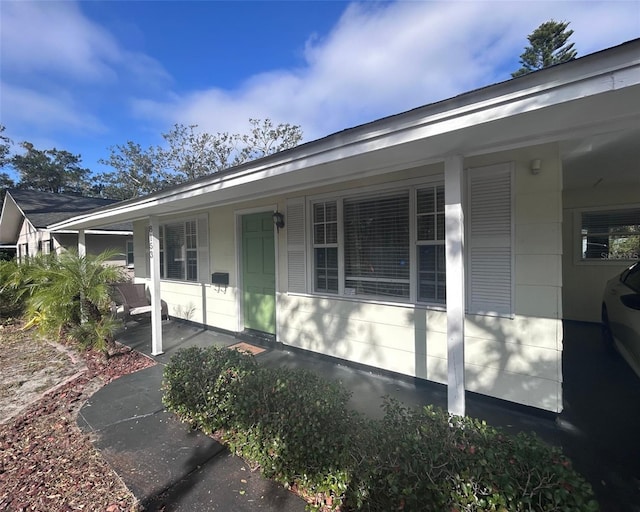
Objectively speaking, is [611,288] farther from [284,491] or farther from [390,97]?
[390,97]

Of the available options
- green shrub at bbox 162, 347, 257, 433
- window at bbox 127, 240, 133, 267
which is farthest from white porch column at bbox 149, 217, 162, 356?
window at bbox 127, 240, 133, 267

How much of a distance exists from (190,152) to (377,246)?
25841 millimetres

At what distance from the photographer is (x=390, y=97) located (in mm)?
15609

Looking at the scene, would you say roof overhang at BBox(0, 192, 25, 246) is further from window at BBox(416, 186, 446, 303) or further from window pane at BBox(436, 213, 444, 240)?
window pane at BBox(436, 213, 444, 240)

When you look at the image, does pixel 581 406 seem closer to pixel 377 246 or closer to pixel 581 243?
pixel 377 246

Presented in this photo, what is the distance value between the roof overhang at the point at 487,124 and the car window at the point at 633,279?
8.79 feet

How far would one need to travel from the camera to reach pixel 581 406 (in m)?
3.07

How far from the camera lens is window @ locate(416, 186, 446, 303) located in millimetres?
3438

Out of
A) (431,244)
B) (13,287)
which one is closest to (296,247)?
(431,244)

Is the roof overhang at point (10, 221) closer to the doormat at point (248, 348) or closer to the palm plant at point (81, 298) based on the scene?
the palm plant at point (81, 298)

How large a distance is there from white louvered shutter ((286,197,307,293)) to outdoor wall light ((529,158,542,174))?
2842 millimetres

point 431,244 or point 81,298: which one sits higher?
point 431,244

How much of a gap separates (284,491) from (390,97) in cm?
1699

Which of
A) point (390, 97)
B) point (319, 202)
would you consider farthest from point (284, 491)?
point (390, 97)
